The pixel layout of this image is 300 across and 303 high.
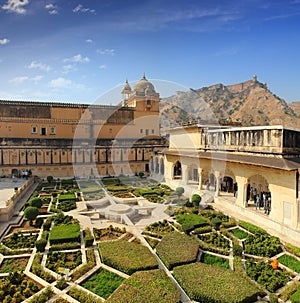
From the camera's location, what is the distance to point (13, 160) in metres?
32.3

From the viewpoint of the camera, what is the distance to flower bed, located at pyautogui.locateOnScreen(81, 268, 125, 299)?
9414 millimetres

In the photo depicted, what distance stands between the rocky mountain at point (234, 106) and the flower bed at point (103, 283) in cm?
6523

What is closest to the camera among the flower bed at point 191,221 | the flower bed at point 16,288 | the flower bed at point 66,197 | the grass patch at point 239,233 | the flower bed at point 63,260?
the flower bed at point 16,288

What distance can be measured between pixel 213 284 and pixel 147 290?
7.67ft

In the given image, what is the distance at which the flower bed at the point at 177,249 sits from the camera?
1120 cm

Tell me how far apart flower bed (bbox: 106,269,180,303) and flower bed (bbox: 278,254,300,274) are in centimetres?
553

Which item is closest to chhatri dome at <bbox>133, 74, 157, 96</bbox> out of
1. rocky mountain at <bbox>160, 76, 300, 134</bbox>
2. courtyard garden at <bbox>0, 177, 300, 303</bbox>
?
courtyard garden at <bbox>0, 177, 300, 303</bbox>

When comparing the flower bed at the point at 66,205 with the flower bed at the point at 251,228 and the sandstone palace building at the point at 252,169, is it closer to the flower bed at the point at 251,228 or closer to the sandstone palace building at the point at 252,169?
the sandstone palace building at the point at 252,169

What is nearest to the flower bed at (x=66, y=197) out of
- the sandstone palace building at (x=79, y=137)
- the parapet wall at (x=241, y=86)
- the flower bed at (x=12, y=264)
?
the flower bed at (x=12, y=264)

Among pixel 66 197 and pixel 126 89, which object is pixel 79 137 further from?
pixel 66 197

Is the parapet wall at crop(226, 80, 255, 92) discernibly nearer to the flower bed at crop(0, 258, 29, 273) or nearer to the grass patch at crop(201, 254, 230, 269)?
the grass patch at crop(201, 254, 230, 269)

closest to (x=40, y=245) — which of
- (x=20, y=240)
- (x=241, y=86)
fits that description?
(x=20, y=240)

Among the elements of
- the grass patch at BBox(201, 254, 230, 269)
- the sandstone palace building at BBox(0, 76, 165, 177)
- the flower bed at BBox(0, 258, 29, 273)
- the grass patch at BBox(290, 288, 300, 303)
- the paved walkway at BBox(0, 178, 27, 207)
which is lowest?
the grass patch at BBox(201, 254, 230, 269)

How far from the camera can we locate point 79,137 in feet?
126
